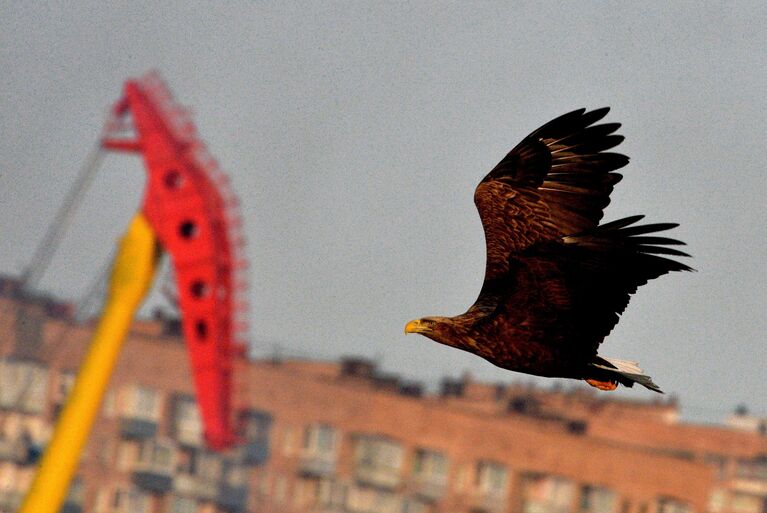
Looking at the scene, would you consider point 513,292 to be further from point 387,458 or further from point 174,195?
point 387,458

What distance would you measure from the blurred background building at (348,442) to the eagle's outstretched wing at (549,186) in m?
58.4

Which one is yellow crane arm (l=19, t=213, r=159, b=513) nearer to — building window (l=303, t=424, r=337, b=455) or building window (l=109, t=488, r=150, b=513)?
building window (l=303, t=424, r=337, b=455)

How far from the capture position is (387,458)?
7812 centimetres

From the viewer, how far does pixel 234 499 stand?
280ft

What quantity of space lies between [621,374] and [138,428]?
234 ft

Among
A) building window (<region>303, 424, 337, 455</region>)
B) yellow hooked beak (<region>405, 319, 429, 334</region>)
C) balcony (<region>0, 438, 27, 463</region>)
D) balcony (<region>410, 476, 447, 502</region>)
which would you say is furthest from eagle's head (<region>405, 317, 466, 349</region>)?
balcony (<region>0, 438, 27, 463</region>)

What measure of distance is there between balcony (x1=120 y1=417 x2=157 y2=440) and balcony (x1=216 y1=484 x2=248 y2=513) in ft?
20.4

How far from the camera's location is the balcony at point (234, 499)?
8481 centimetres

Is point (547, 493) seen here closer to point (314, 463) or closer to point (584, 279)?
point (314, 463)

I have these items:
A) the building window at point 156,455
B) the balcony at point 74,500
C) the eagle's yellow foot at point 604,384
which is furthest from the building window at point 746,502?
the eagle's yellow foot at point 604,384

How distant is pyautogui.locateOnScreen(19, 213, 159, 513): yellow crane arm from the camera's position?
2095 inches

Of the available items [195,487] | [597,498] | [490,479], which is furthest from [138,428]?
[597,498]

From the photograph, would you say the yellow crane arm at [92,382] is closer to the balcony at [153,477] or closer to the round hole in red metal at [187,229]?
the round hole in red metal at [187,229]

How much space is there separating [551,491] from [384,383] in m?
11.0
